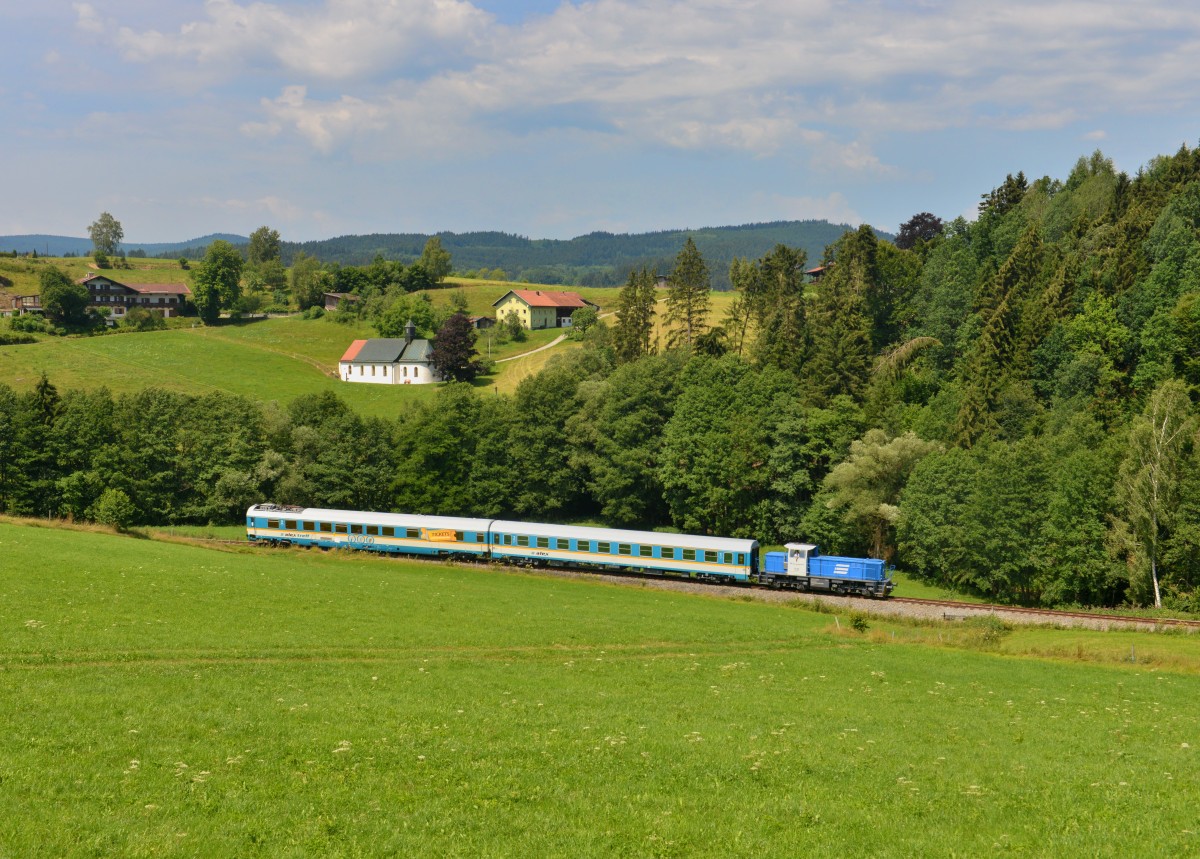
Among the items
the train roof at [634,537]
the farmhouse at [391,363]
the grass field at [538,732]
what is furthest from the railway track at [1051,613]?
the farmhouse at [391,363]

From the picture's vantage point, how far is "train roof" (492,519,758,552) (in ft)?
194

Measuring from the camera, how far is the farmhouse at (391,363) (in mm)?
130500

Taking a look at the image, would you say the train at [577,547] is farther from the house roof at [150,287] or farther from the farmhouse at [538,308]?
the house roof at [150,287]

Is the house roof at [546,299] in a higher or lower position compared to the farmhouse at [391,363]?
higher

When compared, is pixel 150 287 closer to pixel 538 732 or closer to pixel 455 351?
pixel 455 351

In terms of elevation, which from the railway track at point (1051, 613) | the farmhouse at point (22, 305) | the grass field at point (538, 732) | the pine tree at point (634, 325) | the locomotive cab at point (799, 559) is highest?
the farmhouse at point (22, 305)

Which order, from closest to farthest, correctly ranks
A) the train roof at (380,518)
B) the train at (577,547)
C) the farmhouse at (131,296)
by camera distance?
the train at (577,547), the train roof at (380,518), the farmhouse at (131,296)

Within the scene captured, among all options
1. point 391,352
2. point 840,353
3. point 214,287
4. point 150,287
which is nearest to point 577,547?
point 840,353

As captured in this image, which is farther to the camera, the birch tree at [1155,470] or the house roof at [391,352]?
the house roof at [391,352]

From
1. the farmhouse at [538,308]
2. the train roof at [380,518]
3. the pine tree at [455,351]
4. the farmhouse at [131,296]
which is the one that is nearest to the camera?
the train roof at [380,518]

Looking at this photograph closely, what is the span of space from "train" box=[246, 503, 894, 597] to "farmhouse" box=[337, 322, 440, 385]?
63.0 m

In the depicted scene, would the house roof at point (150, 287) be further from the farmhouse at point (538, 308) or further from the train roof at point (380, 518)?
the train roof at point (380, 518)

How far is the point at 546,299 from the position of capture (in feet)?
545

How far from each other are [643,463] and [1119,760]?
59910 millimetres
